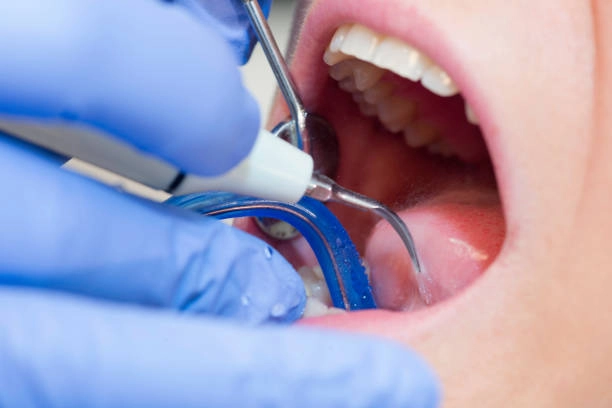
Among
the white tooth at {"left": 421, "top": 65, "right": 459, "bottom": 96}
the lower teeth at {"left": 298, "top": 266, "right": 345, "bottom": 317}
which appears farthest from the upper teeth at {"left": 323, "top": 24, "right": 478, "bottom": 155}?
the lower teeth at {"left": 298, "top": 266, "right": 345, "bottom": 317}

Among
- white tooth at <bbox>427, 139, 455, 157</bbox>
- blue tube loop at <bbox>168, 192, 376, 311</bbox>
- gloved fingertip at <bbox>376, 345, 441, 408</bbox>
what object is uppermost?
white tooth at <bbox>427, 139, 455, 157</bbox>

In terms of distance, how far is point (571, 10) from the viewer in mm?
591

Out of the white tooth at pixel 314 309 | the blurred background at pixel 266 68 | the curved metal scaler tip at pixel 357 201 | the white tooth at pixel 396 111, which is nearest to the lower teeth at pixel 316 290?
the white tooth at pixel 314 309

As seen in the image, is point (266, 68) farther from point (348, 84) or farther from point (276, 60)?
point (276, 60)

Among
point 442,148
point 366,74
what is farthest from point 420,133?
point 366,74

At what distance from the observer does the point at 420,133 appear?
909mm

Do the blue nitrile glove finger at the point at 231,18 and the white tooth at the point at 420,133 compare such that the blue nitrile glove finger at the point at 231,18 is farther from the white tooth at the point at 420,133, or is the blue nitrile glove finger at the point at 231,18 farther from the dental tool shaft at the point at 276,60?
the white tooth at the point at 420,133

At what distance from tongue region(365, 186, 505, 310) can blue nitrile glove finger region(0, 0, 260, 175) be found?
325mm

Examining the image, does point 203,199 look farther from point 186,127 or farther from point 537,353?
point 537,353

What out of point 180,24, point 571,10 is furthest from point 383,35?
point 180,24

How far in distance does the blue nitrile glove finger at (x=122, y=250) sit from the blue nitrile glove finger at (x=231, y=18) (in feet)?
0.85

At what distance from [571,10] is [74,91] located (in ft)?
1.43

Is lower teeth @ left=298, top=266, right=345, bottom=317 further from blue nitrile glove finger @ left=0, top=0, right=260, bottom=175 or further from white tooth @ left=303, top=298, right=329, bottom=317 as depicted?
blue nitrile glove finger @ left=0, top=0, right=260, bottom=175

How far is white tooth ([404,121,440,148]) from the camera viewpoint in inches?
35.7
